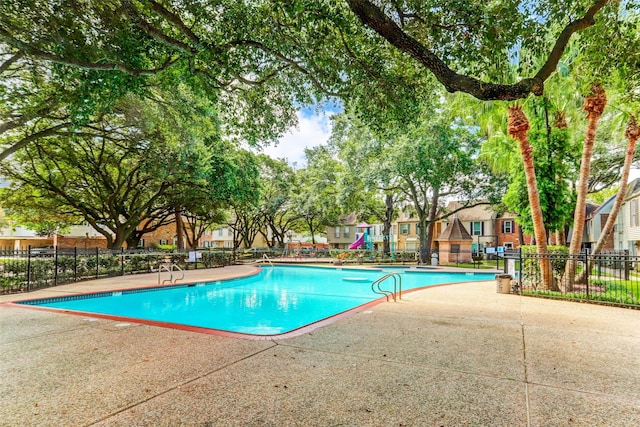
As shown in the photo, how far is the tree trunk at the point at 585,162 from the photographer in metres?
9.69

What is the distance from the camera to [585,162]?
33.2 feet

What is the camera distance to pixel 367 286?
1577 centimetres

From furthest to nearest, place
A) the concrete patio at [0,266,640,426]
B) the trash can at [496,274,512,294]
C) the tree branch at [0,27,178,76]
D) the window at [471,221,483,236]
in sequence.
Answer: the window at [471,221,483,236], the trash can at [496,274,512,294], the tree branch at [0,27,178,76], the concrete patio at [0,266,640,426]

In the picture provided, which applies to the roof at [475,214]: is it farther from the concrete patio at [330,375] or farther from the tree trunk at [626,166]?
the concrete patio at [330,375]

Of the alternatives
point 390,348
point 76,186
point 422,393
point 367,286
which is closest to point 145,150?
point 76,186

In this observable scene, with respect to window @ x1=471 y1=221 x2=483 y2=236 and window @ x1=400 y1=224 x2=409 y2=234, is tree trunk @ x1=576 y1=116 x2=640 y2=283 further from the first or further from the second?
window @ x1=400 y1=224 x2=409 y2=234

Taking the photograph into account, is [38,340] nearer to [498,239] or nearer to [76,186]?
[76,186]

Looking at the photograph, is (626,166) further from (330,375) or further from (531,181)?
(330,375)

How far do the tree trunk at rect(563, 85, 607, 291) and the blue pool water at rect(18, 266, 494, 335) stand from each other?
237 inches

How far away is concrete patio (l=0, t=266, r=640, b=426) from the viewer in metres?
2.91

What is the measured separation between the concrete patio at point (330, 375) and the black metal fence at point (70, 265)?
21.5 ft

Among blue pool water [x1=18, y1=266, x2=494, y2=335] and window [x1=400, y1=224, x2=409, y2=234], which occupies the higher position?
window [x1=400, y1=224, x2=409, y2=234]

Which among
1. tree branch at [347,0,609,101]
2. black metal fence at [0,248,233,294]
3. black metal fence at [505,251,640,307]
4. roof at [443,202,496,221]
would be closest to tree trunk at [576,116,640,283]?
black metal fence at [505,251,640,307]

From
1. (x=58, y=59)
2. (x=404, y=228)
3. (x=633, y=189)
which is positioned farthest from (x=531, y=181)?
(x=404, y=228)
